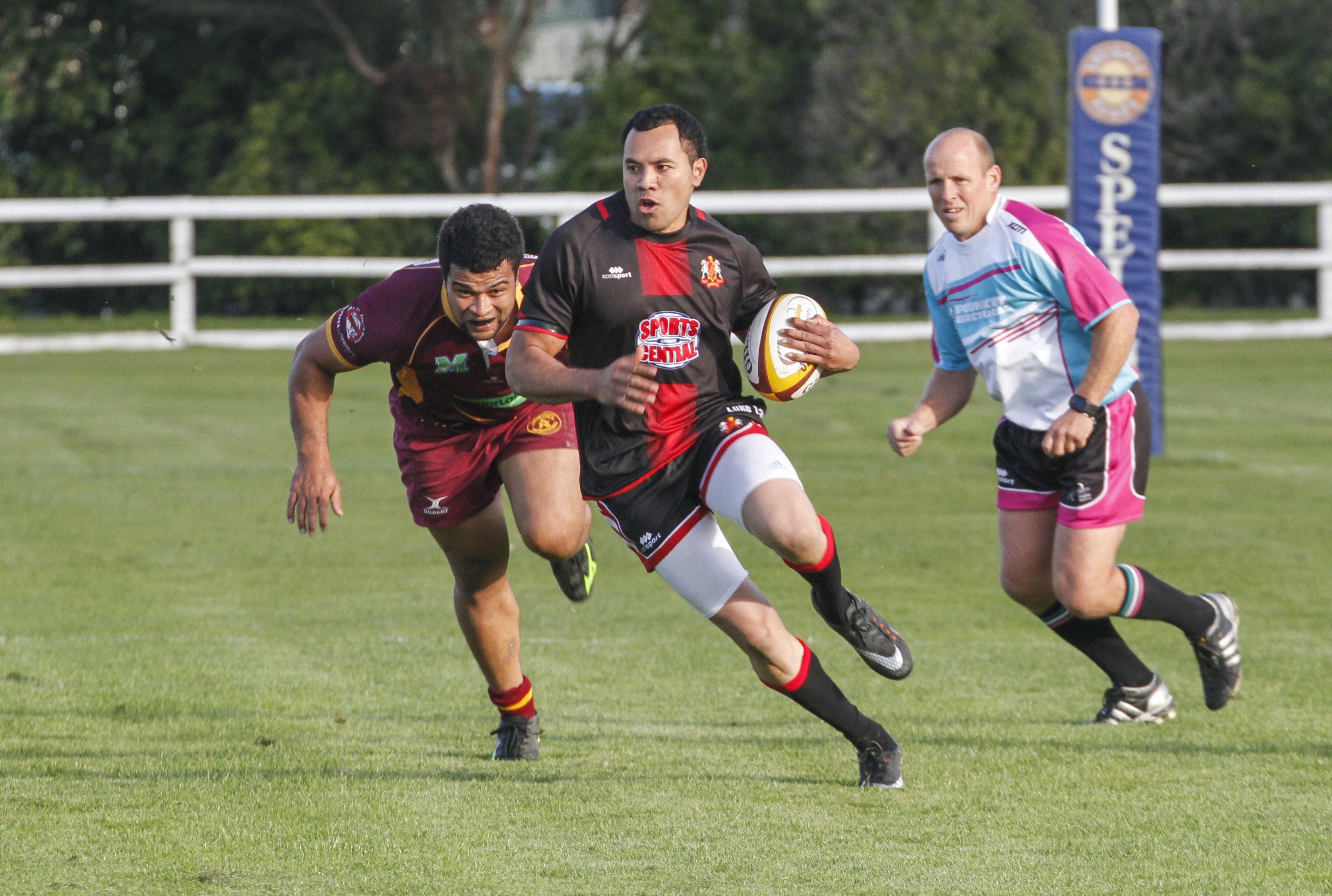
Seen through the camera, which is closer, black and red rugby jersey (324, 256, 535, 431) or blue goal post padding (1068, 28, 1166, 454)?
black and red rugby jersey (324, 256, 535, 431)

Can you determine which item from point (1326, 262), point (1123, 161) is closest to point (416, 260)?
point (1123, 161)

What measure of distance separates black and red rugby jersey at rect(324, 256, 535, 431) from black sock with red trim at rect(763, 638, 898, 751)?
1.30m

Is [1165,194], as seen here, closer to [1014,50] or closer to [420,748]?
[1014,50]

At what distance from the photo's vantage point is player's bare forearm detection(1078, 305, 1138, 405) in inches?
221

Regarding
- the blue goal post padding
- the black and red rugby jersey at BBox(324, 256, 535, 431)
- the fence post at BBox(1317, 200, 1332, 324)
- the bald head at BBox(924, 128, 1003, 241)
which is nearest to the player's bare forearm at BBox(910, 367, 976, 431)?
the bald head at BBox(924, 128, 1003, 241)

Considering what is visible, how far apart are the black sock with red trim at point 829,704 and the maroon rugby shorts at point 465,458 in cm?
122

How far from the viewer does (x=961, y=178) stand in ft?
19.1

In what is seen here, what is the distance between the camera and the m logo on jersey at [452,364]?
561 centimetres

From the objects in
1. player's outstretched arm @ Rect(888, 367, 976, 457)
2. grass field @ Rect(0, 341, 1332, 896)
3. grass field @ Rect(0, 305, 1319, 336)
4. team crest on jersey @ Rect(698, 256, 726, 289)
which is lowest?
grass field @ Rect(0, 341, 1332, 896)

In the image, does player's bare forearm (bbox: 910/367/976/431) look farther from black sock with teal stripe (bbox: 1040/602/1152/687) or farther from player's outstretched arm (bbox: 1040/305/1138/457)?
black sock with teal stripe (bbox: 1040/602/1152/687)

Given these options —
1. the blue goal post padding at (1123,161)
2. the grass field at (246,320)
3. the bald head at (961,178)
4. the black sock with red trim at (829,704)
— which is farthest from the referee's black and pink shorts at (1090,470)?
the grass field at (246,320)

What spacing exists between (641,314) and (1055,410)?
5.30 feet

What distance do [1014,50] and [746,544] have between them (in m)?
18.2

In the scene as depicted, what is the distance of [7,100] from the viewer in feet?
92.7
